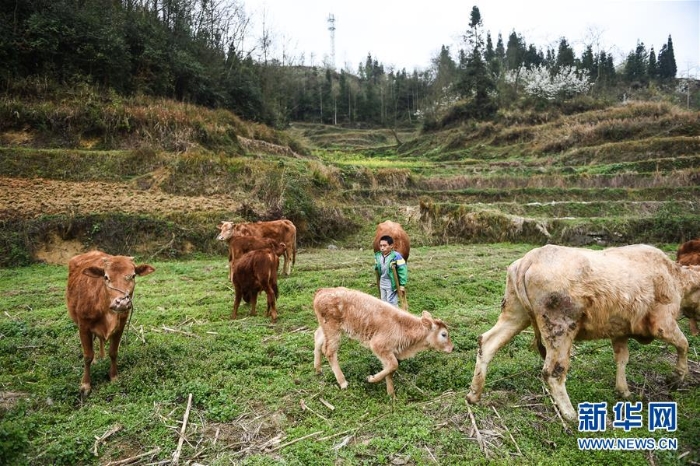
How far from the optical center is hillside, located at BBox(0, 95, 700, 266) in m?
17.3

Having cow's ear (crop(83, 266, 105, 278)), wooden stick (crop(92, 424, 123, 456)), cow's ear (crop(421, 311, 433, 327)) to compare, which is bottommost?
wooden stick (crop(92, 424, 123, 456))

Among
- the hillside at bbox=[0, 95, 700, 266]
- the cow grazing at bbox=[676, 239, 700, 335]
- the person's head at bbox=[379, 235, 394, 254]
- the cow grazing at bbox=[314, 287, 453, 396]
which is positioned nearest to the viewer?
the cow grazing at bbox=[314, 287, 453, 396]

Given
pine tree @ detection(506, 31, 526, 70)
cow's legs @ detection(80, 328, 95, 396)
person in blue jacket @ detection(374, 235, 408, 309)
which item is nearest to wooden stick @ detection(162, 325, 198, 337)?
cow's legs @ detection(80, 328, 95, 396)

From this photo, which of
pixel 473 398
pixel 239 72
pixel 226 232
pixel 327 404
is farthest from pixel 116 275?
pixel 239 72

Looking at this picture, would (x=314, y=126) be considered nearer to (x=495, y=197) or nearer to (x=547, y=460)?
(x=495, y=197)

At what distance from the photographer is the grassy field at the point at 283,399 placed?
4.61 m

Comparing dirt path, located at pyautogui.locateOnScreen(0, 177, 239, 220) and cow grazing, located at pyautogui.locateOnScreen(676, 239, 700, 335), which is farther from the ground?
dirt path, located at pyautogui.locateOnScreen(0, 177, 239, 220)

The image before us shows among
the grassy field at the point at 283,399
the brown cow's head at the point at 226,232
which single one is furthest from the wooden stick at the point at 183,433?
the brown cow's head at the point at 226,232

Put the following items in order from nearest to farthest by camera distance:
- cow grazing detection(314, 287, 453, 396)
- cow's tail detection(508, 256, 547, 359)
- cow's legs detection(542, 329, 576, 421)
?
cow's legs detection(542, 329, 576, 421), cow's tail detection(508, 256, 547, 359), cow grazing detection(314, 287, 453, 396)

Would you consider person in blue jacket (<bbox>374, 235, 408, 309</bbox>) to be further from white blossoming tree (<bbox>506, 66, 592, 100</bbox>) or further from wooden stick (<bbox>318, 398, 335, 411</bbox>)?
white blossoming tree (<bbox>506, 66, 592, 100</bbox>)

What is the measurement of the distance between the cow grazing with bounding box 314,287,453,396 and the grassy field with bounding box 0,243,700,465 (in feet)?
1.26

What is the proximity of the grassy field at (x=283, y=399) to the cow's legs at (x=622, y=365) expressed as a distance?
12 centimetres

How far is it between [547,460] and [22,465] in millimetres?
5224

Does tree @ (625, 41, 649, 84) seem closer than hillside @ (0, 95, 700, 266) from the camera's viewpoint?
No
